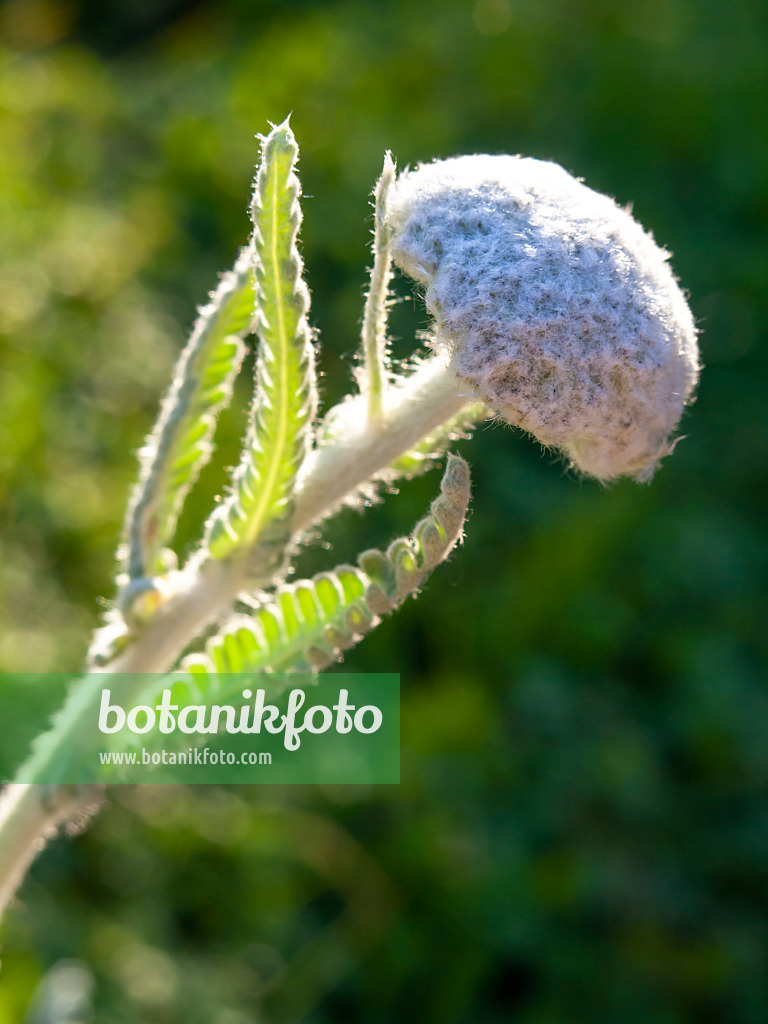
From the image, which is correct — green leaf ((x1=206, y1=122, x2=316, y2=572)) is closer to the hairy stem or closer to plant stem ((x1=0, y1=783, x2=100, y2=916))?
the hairy stem

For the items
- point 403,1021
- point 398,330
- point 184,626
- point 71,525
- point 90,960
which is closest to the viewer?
point 184,626

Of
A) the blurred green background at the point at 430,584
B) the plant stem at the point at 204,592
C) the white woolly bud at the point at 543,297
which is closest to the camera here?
the white woolly bud at the point at 543,297

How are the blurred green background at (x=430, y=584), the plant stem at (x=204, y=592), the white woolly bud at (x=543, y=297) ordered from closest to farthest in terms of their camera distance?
the white woolly bud at (x=543, y=297)
the plant stem at (x=204, y=592)
the blurred green background at (x=430, y=584)

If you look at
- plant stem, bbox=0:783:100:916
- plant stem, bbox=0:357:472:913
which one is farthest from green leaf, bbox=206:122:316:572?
plant stem, bbox=0:783:100:916

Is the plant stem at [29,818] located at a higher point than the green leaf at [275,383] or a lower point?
lower

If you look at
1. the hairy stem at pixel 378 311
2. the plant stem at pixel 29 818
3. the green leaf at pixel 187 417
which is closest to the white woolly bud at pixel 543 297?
the hairy stem at pixel 378 311

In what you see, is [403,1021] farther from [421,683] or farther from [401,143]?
[401,143]

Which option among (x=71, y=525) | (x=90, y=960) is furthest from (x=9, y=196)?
(x=90, y=960)

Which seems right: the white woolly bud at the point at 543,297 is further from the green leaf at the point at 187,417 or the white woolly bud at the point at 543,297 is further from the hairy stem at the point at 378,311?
the green leaf at the point at 187,417
